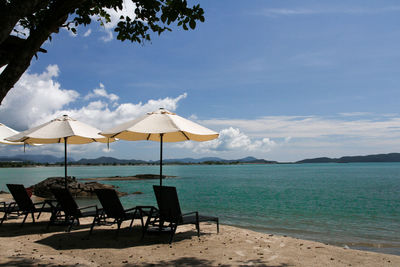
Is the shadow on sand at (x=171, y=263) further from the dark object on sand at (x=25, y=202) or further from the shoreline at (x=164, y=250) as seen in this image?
the dark object on sand at (x=25, y=202)

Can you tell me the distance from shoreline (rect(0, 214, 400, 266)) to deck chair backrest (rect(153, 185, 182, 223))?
1.49 feet

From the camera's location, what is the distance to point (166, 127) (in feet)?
21.5

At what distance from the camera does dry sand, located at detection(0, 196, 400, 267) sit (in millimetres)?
5117

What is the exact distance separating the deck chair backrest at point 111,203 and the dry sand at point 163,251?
47 cm

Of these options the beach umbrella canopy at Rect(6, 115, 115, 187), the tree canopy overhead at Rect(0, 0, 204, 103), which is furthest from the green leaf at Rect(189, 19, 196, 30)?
the beach umbrella canopy at Rect(6, 115, 115, 187)

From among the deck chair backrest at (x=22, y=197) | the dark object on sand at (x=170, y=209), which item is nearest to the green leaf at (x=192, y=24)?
the dark object on sand at (x=170, y=209)

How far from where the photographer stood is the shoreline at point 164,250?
5129 millimetres

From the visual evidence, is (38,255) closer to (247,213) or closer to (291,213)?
(247,213)

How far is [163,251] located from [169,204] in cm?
100

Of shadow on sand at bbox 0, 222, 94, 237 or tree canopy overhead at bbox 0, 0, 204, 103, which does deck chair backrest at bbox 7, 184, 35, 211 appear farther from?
tree canopy overhead at bbox 0, 0, 204, 103

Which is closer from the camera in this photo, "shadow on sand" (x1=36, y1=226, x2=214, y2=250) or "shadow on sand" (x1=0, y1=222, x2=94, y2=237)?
"shadow on sand" (x1=36, y1=226, x2=214, y2=250)

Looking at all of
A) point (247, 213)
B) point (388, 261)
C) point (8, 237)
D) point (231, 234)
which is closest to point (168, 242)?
point (231, 234)

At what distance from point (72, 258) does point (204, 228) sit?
3672mm

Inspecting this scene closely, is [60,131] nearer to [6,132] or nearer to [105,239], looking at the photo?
[105,239]
